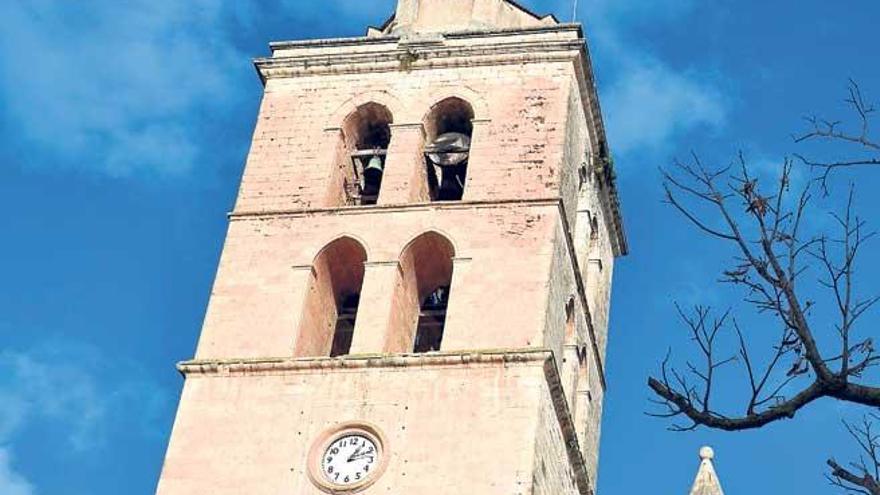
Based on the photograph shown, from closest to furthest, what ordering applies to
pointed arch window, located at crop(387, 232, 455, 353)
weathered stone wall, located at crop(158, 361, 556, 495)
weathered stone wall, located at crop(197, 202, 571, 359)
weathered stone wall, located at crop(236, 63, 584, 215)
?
weathered stone wall, located at crop(158, 361, 556, 495)
weathered stone wall, located at crop(197, 202, 571, 359)
pointed arch window, located at crop(387, 232, 455, 353)
weathered stone wall, located at crop(236, 63, 584, 215)

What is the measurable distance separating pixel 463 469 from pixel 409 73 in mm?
6620

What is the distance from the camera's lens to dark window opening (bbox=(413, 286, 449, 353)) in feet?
74.7

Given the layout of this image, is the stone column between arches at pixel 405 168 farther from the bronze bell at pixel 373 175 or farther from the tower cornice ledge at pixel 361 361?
the tower cornice ledge at pixel 361 361

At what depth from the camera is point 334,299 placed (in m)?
22.8

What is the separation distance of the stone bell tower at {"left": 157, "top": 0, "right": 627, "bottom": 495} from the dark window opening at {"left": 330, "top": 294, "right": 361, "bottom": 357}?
2 centimetres

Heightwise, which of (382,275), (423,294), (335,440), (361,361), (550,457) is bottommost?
(335,440)

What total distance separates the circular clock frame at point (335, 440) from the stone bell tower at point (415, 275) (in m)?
0.02

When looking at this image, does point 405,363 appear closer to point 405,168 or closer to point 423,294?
point 423,294

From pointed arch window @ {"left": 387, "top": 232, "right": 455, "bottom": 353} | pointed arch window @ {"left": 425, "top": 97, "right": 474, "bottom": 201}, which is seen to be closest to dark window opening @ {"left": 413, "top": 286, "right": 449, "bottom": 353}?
pointed arch window @ {"left": 387, "top": 232, "right": 455, "bottom": 353}

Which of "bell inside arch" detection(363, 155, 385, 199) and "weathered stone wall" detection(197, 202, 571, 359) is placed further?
"bell inside arch" detection(363, 155, 385, 199)

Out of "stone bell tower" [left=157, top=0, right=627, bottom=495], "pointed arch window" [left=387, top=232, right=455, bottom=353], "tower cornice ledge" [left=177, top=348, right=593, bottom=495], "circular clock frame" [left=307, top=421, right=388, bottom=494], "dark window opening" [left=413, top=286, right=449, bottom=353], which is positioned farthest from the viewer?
"dark window opening" [left=413, top=286, right=449, bottom=353]

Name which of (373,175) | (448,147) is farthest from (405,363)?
(373,175)

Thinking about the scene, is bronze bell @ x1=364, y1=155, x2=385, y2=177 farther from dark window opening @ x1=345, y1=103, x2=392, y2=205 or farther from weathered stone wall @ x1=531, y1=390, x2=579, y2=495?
weathered stone wall @ x1=531, y1=390, x2=579, y2=495

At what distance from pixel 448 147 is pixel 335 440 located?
16.3 feet
